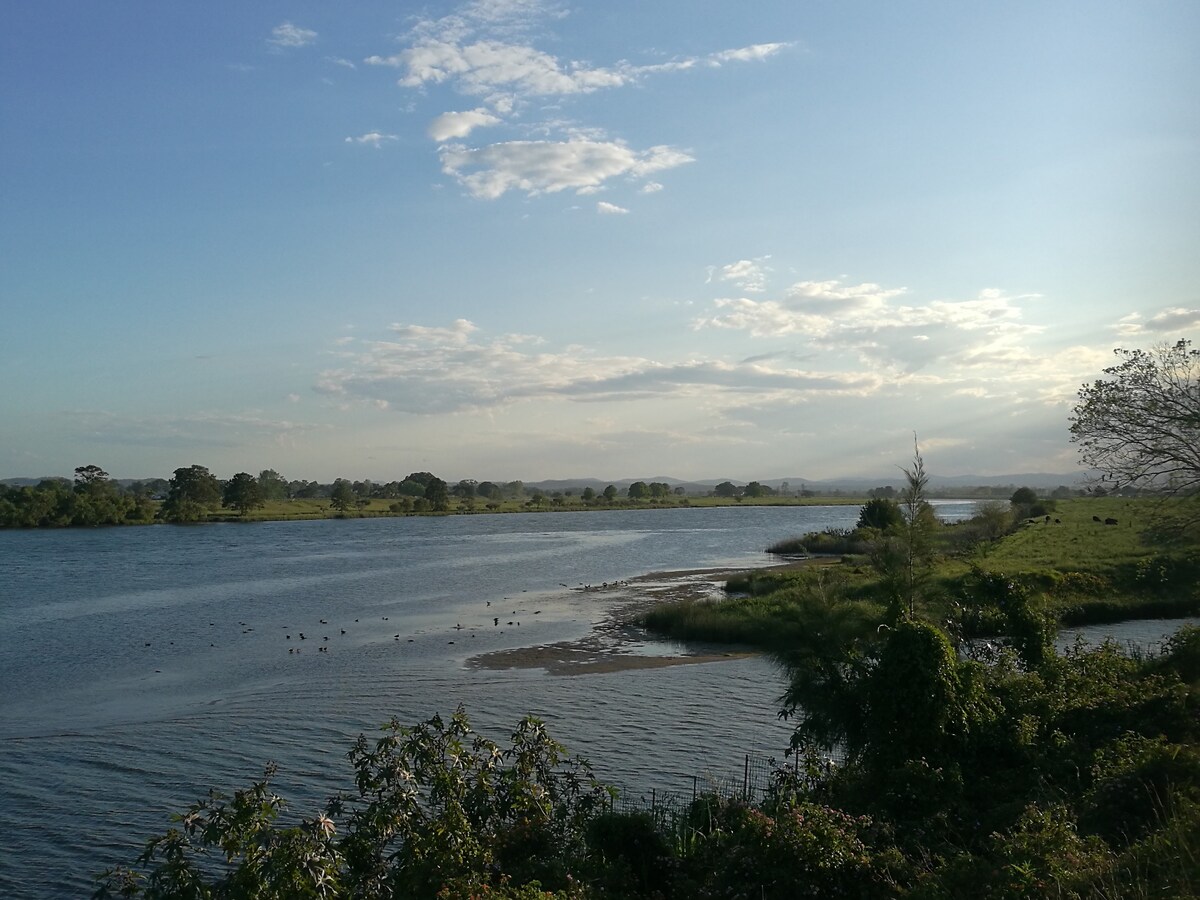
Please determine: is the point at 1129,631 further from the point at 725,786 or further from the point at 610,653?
the point at 725,786

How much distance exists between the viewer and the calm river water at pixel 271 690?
2150 cm

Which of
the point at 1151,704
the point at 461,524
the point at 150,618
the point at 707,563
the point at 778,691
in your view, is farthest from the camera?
the point at 461,524

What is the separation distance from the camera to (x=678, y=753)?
23.8m

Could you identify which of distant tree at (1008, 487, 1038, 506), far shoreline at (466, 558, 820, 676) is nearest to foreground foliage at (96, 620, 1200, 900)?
far shoreline at (466, 558, 820, 676)

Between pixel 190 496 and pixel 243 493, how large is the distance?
9350mm

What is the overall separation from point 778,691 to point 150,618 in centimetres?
3808

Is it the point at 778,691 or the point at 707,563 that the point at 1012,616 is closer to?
the point at 778,691

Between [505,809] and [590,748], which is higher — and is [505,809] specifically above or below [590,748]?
above

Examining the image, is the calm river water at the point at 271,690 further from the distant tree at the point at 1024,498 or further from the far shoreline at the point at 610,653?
the distant tree at the point at 1024,498

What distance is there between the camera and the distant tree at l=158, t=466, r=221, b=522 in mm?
160625

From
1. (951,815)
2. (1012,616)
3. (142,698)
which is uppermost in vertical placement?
(1012,616)

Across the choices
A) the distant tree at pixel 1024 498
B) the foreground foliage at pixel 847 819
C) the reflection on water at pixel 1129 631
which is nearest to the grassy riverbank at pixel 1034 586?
the reflection on water at pixel 1129 631

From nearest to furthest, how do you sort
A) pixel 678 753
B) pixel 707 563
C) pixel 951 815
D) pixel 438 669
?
pixel 951 815 → pixel 678 753 → pixel 438 669 → pixel 707 563

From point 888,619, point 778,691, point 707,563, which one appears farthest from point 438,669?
point 707,563
